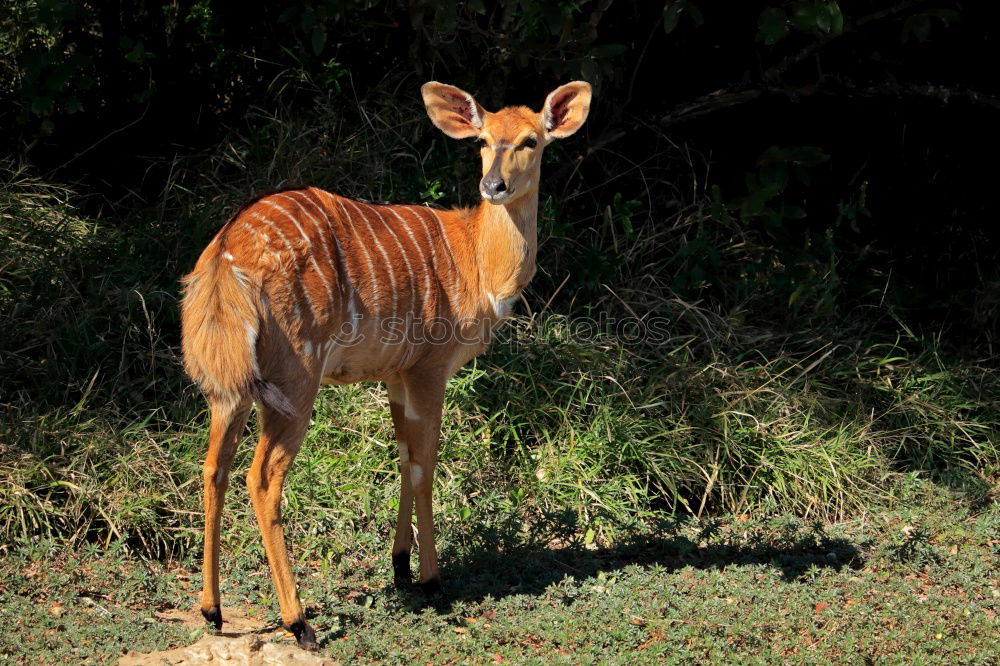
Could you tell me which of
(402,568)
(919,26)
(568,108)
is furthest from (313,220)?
(919,26)

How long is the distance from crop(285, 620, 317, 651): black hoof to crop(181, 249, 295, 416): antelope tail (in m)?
0.72

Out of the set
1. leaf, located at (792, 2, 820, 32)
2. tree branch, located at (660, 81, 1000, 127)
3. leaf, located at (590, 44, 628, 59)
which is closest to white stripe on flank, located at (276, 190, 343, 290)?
leaf, located at (590, 44, 628, 59)

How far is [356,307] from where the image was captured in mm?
4371

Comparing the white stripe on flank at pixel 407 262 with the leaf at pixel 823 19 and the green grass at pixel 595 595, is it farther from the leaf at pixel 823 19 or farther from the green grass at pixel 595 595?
the leaf at pixel 823 19

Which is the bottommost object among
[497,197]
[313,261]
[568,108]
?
[313,261]

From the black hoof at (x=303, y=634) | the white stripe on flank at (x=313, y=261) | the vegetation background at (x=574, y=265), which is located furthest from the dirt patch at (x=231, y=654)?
the white stripe on flank at (x=313, y=261)

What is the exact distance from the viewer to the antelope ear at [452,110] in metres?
4.86

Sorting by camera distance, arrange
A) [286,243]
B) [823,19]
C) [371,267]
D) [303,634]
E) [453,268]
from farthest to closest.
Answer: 1. [823,19]
2. [453,268]
3. [371,267]
4. [286,243]
5. [303,634]

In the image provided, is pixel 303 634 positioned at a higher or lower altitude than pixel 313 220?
lower

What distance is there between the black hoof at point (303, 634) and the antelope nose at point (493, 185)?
1.68 meters

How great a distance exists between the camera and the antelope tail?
12.9 feet

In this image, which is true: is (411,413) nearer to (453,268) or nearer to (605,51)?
(453,268)

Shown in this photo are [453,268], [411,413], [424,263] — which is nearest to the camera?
[411,413]

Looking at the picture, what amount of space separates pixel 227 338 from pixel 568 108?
71.2 inches
